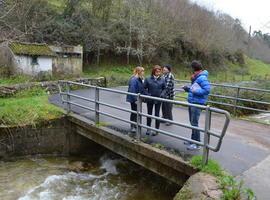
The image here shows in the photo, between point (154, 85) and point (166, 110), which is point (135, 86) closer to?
point (154, 85)

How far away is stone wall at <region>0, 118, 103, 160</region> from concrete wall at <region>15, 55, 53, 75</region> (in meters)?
11.0

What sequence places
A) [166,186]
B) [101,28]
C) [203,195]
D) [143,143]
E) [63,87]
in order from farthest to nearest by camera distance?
1. [101,28]
2. [63,87]
3. [166,186]
4. [143,143]
5. [203,195]

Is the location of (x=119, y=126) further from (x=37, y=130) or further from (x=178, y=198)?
(x=178, y=198)

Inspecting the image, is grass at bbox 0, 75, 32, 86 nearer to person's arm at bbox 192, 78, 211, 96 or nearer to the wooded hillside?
the wooded hillside

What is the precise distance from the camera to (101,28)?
94.1ft

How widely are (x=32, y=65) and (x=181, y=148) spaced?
16.0m

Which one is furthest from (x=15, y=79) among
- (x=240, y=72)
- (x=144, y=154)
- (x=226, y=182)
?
(x=240, y=72)

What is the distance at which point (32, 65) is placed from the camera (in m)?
20.4

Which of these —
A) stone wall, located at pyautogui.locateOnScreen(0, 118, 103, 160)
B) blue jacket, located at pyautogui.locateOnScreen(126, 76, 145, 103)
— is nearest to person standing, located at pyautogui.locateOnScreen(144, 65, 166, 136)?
blue jacket, located at pyautogui.locateOnScreen(126, 76, 145, 103)

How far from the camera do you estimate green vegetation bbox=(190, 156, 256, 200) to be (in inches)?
181

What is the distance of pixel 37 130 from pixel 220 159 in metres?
5.84

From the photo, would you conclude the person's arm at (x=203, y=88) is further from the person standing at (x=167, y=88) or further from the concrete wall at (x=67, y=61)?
the concrete wall at (x=67, y=61)

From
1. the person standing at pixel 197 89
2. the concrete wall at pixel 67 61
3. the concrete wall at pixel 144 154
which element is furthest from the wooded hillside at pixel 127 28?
the person standing at pixel 197 89

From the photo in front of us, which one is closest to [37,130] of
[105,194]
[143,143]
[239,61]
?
[105,194]
